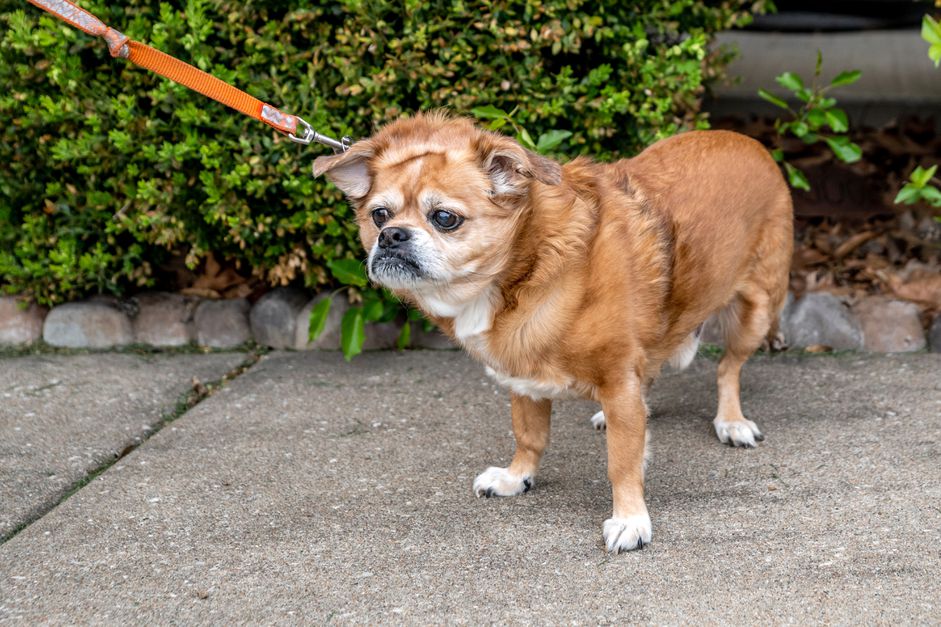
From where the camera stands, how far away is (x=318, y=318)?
507 cm

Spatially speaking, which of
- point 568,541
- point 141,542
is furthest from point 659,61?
point 141,542

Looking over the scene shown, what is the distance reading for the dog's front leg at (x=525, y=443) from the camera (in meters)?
3.60

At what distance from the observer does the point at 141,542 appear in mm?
3244

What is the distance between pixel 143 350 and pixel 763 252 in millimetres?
3418

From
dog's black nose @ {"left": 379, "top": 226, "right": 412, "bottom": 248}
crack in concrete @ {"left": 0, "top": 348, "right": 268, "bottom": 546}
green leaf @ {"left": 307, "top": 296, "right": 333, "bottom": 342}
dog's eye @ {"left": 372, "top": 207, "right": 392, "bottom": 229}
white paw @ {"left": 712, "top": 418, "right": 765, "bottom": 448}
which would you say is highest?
dog's eye @ {"left": 372, "top": 207, "right": 392, "bottom": 229}

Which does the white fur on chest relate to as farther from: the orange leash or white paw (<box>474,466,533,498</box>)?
the orange leash

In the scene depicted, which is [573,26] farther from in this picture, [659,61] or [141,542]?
[141,542]

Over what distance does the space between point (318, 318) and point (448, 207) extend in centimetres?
217

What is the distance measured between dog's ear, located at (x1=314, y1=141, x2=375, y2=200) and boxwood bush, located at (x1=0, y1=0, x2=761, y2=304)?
51.3 inches

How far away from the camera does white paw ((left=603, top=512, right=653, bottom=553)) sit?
10.1ft

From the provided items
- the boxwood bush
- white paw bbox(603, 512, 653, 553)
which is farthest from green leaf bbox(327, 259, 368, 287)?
white paw bbox(603, 512, 653, 553)

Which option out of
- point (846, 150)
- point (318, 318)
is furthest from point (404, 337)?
point (846, 150)

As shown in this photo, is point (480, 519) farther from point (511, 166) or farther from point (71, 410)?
point (71, 410)

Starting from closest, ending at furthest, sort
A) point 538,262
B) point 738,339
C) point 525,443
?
point 538,262 → point 525,443 → point 738,339
